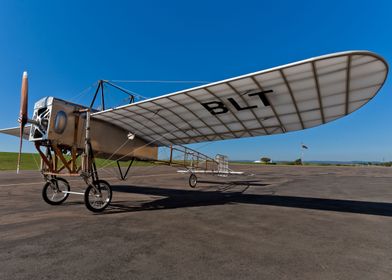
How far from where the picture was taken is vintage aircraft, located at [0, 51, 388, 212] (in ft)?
21.3

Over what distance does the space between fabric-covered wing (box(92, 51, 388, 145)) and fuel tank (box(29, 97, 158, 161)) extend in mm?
546

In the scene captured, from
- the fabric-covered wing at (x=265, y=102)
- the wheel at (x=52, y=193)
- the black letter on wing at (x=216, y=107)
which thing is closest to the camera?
the fabric-covered wing at (x=265, y=102)

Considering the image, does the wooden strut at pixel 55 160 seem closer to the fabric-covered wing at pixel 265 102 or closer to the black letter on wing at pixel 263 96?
the fabric-covered wing at pixel 265 102

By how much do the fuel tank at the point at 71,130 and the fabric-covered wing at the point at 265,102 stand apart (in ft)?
1.79

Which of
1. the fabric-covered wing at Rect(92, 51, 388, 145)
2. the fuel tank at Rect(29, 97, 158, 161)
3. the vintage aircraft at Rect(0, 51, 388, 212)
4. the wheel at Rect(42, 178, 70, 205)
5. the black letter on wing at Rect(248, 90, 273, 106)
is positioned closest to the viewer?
the fabric-covered wing at Rect(92, 51, 388, 145)

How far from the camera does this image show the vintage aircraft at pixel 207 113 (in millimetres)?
6500

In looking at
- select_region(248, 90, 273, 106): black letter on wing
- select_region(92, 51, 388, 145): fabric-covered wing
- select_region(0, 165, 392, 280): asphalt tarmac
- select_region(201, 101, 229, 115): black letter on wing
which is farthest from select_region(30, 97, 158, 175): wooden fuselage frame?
select_region(248, 90, 273, 106): black letter on wing

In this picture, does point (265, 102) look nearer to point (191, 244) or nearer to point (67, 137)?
point (191, 244)

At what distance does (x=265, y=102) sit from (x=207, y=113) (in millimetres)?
2361

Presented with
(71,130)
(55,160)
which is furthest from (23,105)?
(55,160)

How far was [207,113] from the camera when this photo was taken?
9797 mm

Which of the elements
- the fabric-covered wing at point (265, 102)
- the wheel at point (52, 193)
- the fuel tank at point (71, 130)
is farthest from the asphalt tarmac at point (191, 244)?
the fabric-covered wing at point (265, 102)

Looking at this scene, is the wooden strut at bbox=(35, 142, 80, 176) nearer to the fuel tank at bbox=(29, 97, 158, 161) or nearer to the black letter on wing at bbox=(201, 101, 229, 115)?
the fuel tank at bbox=(29, 97, 158, 161)

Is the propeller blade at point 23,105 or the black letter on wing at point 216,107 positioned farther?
the black letter on wing at point 216,107
